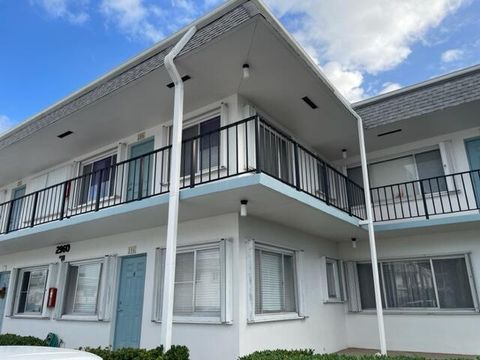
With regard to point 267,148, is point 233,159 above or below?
below

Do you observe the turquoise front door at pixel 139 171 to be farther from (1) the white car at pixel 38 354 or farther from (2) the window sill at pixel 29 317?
(1) the white car at pixel 38 354

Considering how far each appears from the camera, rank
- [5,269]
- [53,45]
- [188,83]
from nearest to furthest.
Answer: [188,83] → [5,269] → [53,45]

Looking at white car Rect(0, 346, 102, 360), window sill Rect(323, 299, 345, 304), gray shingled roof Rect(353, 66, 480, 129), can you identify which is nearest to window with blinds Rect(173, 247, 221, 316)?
white car Rect(0, 346, 102, 360)

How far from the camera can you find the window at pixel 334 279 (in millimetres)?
9695

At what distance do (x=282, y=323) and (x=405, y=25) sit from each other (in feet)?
28.3

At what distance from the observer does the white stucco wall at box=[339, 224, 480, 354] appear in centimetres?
845

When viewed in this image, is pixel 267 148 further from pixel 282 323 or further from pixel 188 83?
pixel 282 323

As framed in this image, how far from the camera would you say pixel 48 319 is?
966 centimetres

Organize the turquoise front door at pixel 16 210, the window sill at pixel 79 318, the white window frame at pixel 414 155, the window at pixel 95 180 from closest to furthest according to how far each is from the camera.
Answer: the window sill at pixel 79 318 → the white window frame at pixel 414 155 → the window at pixel 95 180 → the turquoise front door at pixel 16 210

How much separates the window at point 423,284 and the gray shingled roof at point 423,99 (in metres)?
3.81

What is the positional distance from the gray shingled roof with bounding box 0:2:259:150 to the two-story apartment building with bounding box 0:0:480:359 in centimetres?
5

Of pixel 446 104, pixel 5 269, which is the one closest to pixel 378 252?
pixel 446 104

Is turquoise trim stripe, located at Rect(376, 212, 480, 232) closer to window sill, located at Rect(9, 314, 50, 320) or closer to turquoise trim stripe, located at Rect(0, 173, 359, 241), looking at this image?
turquoise trim stripe, located at Rect(0, 173, 359, 241)

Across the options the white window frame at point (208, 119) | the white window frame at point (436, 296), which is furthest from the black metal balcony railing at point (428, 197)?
the white window frame at point (208, 119)
